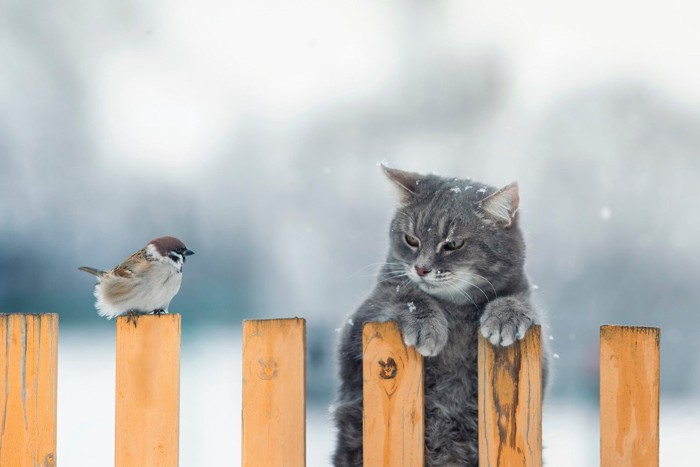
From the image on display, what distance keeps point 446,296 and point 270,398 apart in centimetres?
52

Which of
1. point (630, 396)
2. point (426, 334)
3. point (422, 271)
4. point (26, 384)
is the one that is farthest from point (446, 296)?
point (26, 384)

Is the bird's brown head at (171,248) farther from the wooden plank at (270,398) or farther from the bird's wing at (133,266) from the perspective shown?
the wooden plank at (270,398)

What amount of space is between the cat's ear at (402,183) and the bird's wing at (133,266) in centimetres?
61

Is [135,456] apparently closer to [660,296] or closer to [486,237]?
[486,237]

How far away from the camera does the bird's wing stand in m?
1.52

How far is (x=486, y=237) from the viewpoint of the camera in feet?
5.16

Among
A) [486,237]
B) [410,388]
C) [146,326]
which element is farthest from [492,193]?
[146,326]

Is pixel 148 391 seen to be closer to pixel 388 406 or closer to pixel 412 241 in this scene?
pixel 388 406

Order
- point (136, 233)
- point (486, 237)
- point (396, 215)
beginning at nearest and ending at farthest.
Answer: point (486, 237) < point (396, 215) < point (136, 233)

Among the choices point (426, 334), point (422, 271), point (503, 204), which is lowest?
point (426, 334)

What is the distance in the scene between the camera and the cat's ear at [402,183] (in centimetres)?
169

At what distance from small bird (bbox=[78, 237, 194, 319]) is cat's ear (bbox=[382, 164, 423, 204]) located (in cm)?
53

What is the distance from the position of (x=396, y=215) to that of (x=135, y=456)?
0.84 m

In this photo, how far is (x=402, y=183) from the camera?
1.70 metres
